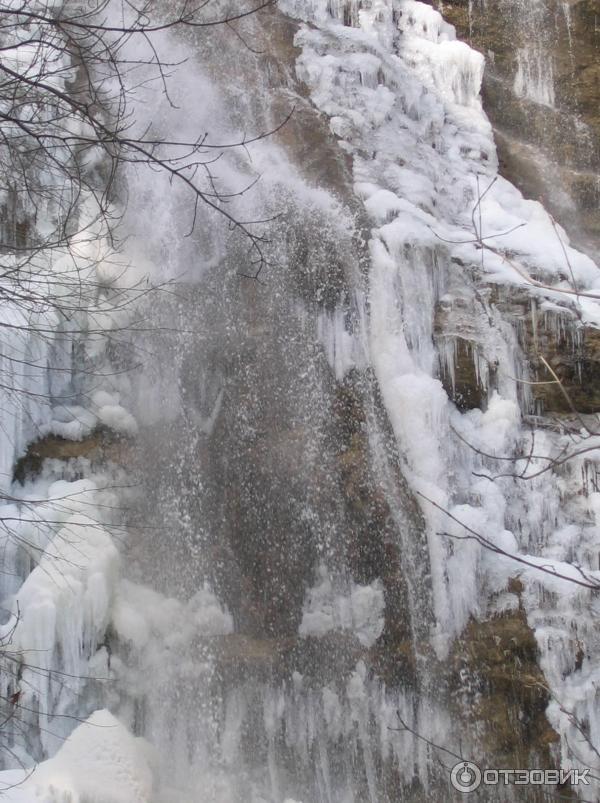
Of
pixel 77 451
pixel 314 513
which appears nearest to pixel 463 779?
pixel 314 513

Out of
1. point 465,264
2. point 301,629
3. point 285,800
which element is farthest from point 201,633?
point 465,264

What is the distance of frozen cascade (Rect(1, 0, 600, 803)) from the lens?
561 centimetres

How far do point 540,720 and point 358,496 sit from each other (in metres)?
1.83

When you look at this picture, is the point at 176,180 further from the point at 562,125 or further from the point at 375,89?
the point at 562,125

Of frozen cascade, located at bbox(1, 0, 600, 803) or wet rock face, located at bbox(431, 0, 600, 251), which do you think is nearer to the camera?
frozen cascade, located at bbox(1, 0, 600, 803)

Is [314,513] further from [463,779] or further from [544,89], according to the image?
[544,89]

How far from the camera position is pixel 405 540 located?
20.0 ft

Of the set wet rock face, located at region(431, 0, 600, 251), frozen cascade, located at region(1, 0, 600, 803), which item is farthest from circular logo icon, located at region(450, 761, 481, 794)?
wet rock face, located at region(431, 0, 600, 251)

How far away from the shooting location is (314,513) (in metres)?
6.21

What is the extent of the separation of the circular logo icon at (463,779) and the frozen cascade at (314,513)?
85mm

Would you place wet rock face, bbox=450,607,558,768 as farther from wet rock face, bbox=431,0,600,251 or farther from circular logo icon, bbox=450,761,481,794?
wet rock face, bbox=431,0,600,251

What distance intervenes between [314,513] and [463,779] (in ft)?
6.30

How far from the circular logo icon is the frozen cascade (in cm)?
8

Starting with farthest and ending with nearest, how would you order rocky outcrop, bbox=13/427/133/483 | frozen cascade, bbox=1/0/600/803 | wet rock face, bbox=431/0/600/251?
wet rock face, bbox=431/0/600/251
rocky outcrop, bbox=13/427/133/483
frozen cascade, bbox=1/0/600/803
